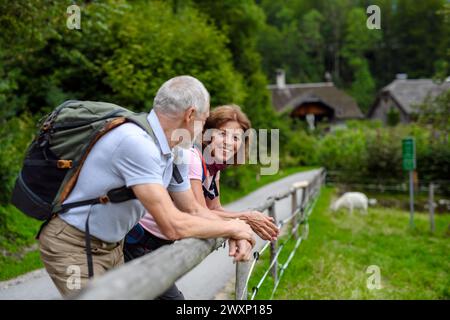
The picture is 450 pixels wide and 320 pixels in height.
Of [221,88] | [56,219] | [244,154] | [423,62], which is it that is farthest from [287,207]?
[423,62]

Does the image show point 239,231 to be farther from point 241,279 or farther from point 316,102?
point 316,102

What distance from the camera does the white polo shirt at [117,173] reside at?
2.22 meters

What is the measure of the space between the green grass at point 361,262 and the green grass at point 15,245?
10.0 feet

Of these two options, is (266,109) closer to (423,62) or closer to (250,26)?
(250,26)

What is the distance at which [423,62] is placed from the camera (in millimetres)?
71438

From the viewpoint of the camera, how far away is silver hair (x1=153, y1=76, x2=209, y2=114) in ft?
7.93

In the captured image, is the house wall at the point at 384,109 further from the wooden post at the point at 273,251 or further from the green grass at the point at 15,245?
the wooden post at the point at 273,251

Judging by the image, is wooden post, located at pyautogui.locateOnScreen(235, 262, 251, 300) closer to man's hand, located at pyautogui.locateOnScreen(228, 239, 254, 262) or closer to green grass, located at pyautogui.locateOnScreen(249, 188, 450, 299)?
man's hand, located at pyautogui.locateOnScreen(228, 239, 254, 262)

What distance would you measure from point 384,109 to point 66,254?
54.3 meters


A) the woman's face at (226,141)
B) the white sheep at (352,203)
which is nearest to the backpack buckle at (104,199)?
the woman's face at (226,141)

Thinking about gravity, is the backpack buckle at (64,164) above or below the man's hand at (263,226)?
above

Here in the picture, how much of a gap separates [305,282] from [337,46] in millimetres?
74949

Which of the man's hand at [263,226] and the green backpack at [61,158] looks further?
the man's hand at [263,226]

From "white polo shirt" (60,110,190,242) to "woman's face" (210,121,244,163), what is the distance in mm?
744
